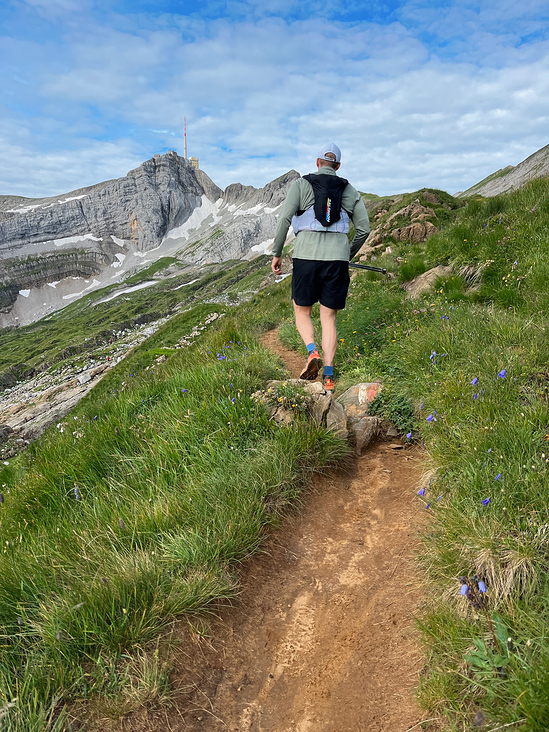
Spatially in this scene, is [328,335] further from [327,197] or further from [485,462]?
[485,462]

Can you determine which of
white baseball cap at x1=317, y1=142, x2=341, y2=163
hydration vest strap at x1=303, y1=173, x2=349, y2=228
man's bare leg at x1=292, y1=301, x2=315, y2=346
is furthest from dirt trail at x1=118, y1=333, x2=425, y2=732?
white baseball cap at x1=317, y1=142, x2=341, y2=163

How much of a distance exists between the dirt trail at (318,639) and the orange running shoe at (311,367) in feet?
7.54

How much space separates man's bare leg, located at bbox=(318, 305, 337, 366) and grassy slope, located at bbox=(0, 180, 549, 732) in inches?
24.8

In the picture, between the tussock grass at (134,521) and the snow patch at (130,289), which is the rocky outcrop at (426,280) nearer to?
the tussock grass at (134,521)

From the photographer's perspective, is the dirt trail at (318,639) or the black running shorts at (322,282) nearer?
the dirt trail at (318,639)

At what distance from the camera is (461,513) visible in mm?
2896

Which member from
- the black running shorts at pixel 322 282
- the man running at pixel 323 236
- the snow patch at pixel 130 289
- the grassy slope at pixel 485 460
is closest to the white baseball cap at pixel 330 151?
the man running at pixel 323 236

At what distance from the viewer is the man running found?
608 cm

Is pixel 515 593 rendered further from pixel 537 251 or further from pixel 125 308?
pixel 125 308

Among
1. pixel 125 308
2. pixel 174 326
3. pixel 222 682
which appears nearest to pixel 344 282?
pixel 222 682

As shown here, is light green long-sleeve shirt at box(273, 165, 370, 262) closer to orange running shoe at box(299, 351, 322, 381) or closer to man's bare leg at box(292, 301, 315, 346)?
man's bare leg at box(292, 301, 315, 346)

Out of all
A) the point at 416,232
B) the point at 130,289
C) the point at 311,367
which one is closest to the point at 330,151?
the point at 311,367

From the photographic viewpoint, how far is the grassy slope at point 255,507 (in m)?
2.29

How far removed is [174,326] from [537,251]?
122 feet
